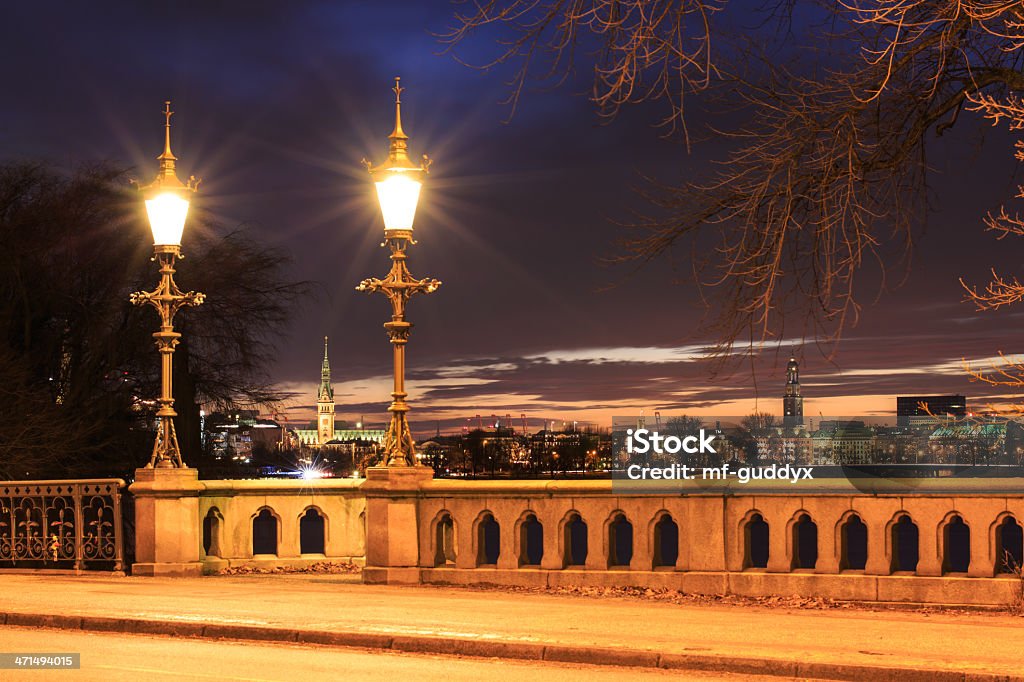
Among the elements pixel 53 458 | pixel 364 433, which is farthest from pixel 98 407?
pixel 364 433

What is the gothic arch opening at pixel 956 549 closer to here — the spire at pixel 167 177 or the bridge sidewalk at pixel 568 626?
the bridge sidewalk at pixel 568 626

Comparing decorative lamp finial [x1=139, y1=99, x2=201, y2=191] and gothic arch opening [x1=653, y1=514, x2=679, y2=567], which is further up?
decorative lamp finial [x1=139, y1=99, x2=201, y2=191]

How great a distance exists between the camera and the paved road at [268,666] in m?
10.3

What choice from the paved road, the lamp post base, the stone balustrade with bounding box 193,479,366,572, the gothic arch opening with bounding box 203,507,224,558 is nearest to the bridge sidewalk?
the paved road

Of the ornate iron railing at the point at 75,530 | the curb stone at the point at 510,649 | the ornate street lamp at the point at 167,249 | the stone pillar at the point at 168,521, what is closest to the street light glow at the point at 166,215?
the ornate street lamp at the point at 167,249

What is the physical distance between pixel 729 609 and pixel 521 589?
2.75 m

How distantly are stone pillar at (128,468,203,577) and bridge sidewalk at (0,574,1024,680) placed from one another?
188 centimetres

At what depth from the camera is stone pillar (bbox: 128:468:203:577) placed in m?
17.8

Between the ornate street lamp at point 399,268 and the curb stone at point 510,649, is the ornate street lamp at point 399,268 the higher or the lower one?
the higher one

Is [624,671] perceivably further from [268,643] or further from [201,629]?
[201,629]

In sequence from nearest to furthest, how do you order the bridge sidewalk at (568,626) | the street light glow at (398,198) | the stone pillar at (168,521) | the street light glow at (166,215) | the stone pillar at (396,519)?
the bridge sidewalk at (568,626)
the stone pillar at (396,519)
the street light glow at (398,198)
the stone pillar at (168,521)
the street light glow at (166,215)

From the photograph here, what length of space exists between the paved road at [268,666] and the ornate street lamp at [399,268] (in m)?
4.49

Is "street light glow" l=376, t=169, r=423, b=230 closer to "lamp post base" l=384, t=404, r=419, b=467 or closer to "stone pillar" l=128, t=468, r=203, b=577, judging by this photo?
"lamp post base" l=384, t=404, r=419, b=467

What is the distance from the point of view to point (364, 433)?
17988cm
